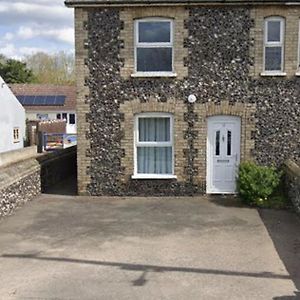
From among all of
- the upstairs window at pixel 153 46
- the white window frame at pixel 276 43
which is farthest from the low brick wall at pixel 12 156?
the white window frame at pixel 276 43

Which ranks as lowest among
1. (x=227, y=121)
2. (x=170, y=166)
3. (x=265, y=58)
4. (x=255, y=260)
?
(x=255, y=260)

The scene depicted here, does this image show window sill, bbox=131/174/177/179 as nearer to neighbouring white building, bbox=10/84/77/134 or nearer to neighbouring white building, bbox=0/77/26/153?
neighbouring white building, bbox=0/77/26/153

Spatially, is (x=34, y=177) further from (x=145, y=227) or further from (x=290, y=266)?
(x=290, y=266)

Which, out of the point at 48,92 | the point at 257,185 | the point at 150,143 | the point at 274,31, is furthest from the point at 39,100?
the point at 257,185

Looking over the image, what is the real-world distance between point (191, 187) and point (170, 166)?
0.81 metres

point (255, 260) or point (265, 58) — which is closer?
point (255, 260)

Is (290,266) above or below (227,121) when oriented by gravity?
below

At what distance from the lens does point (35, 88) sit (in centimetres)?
4991

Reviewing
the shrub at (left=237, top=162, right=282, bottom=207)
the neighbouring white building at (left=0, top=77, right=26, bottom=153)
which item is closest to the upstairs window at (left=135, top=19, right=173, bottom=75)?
the shrub at (left=237, top=162, right=282, bottom=207)

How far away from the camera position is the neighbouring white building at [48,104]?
157 feet

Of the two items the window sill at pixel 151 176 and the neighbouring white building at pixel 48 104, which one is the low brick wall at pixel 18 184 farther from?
the neighbouring white building at pixel 48 104

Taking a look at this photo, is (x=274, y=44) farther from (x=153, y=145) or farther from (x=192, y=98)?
(x=153, y=145)

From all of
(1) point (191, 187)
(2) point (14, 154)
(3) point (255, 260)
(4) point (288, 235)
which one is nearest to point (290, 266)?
(3) point (255, 260)

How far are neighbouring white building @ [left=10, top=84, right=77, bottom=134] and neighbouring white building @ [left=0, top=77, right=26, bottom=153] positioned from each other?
14.3 m
